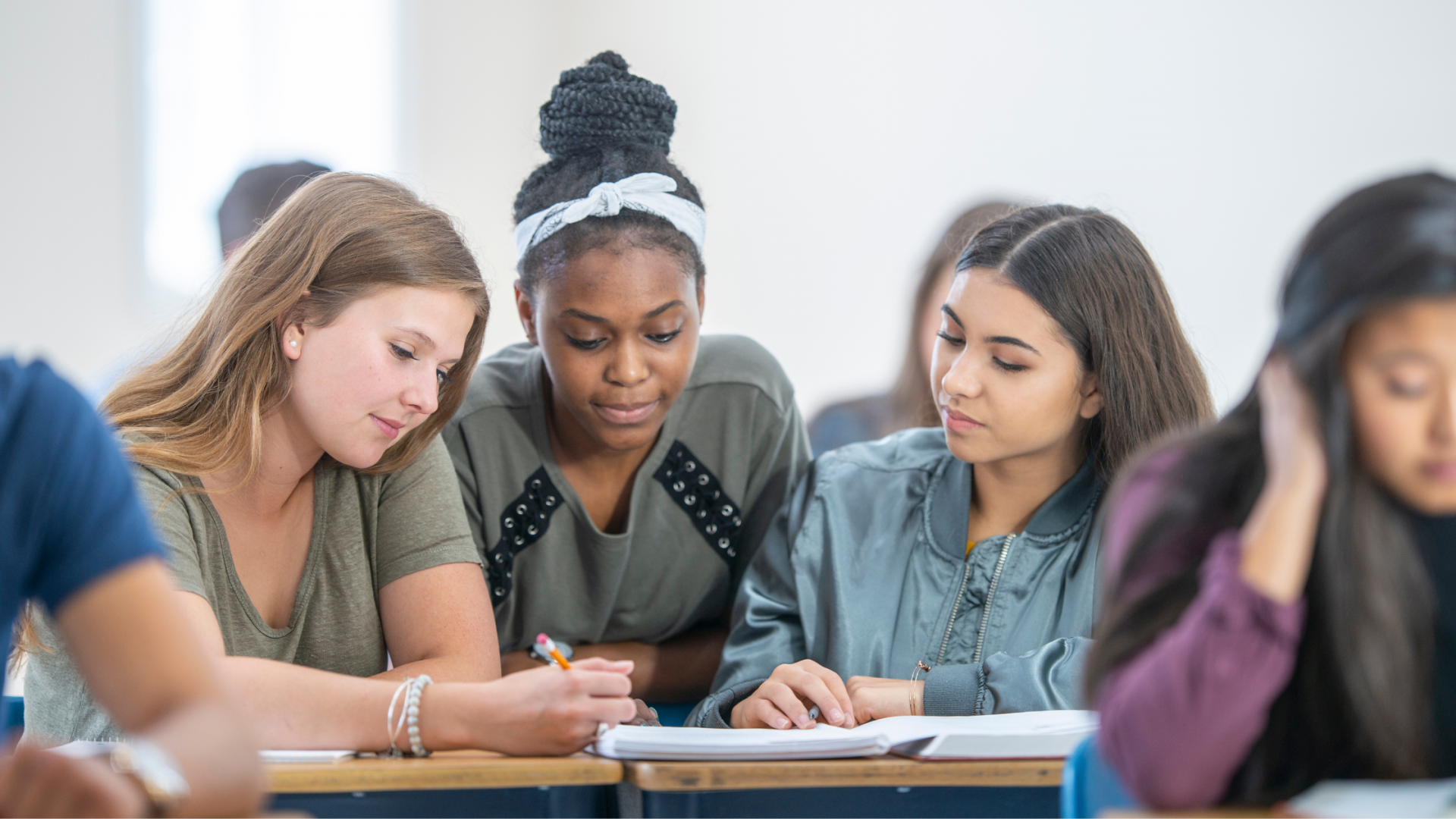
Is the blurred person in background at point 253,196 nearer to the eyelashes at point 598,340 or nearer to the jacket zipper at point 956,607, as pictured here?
the eyelashes at point 598,340

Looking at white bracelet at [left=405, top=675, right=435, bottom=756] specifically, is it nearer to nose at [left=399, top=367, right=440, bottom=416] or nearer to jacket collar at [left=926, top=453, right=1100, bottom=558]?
nose at [left=399, top=367, right=440, bottom=416]

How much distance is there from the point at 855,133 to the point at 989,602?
2.94 meters

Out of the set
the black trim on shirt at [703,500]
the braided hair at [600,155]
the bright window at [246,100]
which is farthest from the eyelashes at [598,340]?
the bright window at [246,100]

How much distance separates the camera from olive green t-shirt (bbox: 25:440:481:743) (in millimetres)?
1334

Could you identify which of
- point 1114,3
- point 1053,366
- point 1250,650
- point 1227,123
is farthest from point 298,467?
point 1114,3

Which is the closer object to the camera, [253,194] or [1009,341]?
[1009,341]

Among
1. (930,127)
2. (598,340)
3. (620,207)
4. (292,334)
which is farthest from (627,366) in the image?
(930,127)

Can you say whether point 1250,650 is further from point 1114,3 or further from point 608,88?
point 1114,3

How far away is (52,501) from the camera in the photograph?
813 mm

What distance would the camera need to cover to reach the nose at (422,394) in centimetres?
141

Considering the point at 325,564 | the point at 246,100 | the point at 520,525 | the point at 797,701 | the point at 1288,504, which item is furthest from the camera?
the point at 246,100

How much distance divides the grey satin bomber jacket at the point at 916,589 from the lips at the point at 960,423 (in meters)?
0.13

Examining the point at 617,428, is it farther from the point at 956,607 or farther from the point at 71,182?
the point at 71,182

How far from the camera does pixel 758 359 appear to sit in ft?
6.58
